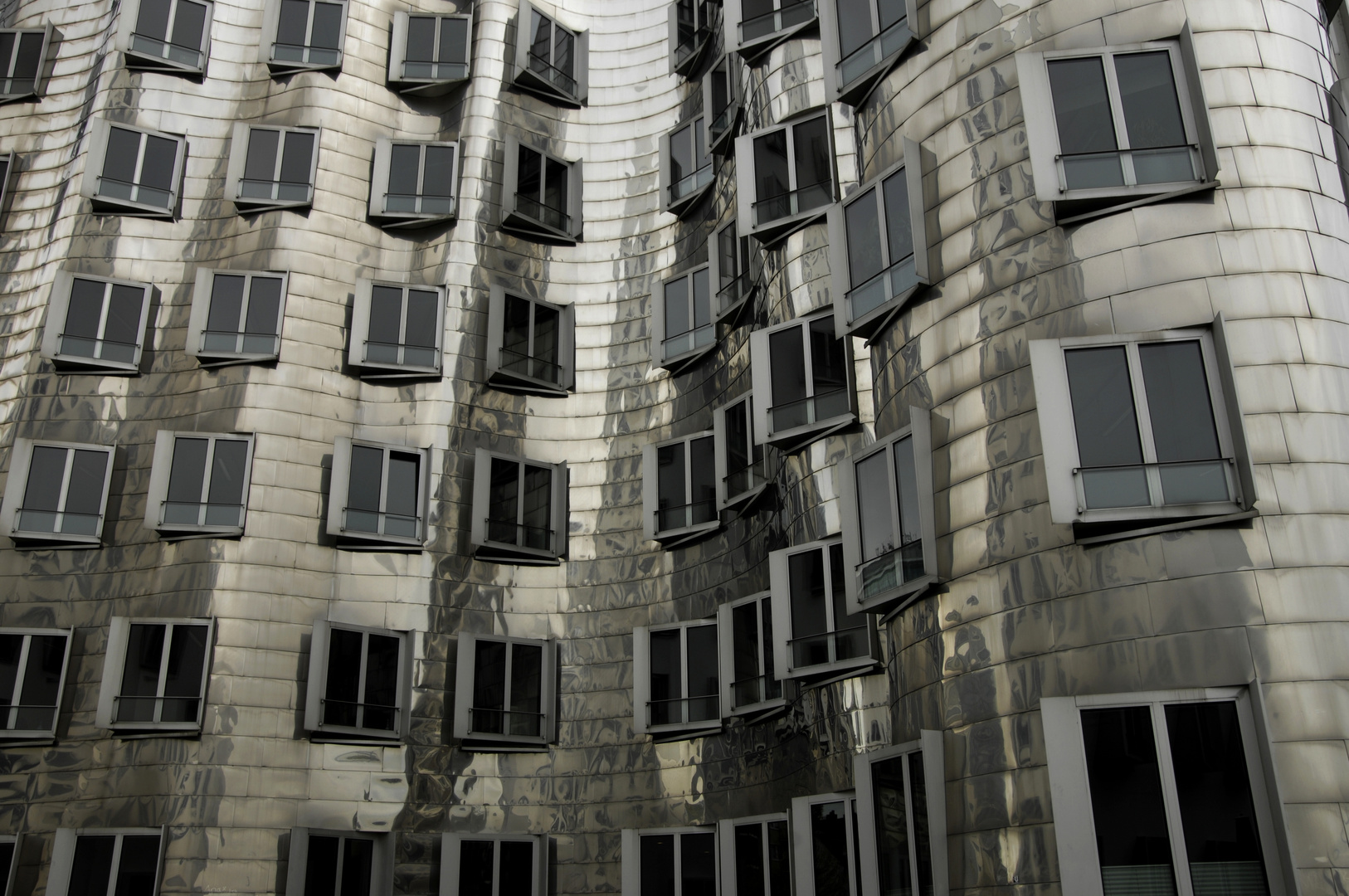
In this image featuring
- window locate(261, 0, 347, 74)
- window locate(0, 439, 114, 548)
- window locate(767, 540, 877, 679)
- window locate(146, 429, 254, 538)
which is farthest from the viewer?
window locate(261, 0, 347, 74)

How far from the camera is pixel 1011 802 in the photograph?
14.5 meters

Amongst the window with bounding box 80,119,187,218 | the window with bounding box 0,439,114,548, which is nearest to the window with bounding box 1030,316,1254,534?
the window with bounding box 0,439,114,548

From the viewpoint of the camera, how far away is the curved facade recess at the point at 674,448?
14.3m

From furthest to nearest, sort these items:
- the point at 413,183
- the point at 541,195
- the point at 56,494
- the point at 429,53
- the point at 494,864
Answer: the point at 429,53, the point at 541,195, the point at 413,183, the point at 56,494, the point at 494,864

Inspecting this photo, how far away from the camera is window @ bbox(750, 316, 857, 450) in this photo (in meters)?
21.9

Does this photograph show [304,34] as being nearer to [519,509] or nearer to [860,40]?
[519,509]

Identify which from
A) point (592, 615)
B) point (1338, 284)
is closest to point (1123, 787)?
point (1338, 284)

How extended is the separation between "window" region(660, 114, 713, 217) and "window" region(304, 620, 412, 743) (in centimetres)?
1300

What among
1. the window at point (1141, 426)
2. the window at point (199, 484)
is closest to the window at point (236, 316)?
the window at point (199, 484)

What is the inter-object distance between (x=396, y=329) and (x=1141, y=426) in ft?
62.2

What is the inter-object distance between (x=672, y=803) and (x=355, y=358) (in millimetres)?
12823

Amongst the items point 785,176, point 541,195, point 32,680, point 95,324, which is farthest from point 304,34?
point 32,680

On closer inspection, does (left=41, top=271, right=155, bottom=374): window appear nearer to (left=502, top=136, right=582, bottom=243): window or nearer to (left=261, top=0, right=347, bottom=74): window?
(left=261, top=0, right=347, bottom=74): window

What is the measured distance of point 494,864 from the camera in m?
24.9
